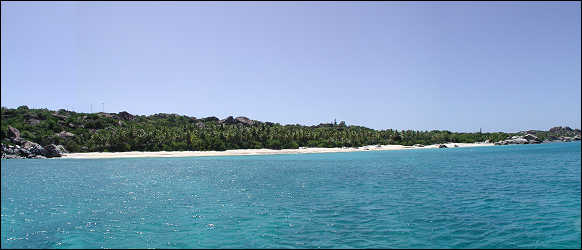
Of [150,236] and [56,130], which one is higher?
[56,130]

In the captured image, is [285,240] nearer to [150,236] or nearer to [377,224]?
[377,224]

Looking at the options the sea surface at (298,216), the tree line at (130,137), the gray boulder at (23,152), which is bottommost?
the sea surface at (298,216)

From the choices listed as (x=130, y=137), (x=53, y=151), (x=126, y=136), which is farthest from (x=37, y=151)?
(x=130, y=137)

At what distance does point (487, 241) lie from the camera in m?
21.4

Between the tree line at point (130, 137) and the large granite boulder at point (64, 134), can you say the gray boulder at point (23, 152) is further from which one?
the large granite boulder at point (64, 134)

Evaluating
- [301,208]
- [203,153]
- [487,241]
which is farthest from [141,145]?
[487,241]

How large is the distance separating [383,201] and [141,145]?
138 m

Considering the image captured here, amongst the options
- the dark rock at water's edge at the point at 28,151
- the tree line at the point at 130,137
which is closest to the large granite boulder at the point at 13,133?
the tree line at the point at 130,137

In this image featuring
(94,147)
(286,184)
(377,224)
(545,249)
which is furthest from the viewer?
(94,147)

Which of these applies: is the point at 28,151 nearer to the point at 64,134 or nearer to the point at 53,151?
the point at 53,151

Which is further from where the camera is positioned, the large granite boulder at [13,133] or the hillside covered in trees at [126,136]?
the hillside covered in trees at [126,136]

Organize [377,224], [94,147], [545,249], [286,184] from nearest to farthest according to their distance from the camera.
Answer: [545,249] → [377,224] → [286,184] → [94,147]

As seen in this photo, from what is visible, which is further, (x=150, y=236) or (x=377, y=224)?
(x=377, y=224)

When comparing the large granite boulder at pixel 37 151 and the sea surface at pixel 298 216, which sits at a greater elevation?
the large granite boulder at pixel 37 151
